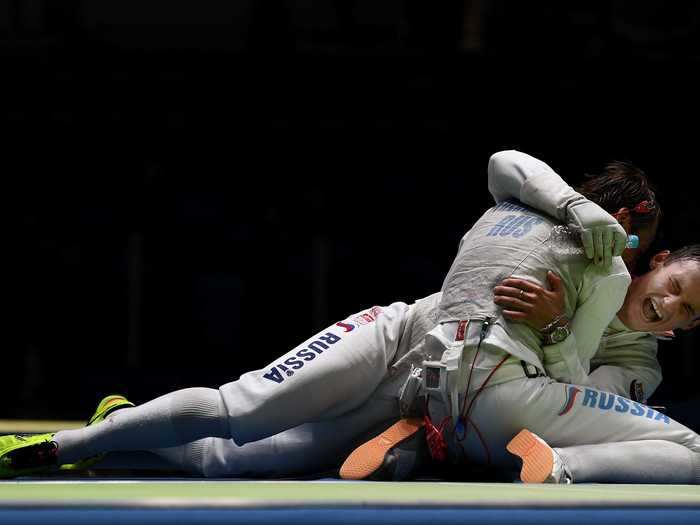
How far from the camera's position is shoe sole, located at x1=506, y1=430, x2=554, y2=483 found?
5.36ft

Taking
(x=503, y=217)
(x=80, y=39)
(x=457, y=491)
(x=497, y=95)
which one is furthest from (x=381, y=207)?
(x=457, y=491)

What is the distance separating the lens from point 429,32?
559 cm

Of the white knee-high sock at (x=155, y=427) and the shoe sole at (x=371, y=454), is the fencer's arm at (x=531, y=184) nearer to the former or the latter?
the shoe sole at (x=371, y=454)

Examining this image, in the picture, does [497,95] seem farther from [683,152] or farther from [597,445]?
[597,445]

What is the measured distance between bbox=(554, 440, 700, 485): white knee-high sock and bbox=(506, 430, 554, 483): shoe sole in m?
0.04

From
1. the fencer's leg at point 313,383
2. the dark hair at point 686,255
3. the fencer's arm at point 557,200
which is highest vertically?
the fencer's arm at point 557,200

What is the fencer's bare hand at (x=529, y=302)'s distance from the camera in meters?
1.79

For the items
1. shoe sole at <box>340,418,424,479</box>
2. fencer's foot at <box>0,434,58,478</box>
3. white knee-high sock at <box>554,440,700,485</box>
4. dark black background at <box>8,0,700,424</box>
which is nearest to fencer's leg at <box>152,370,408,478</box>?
shoe sole at <box>340,418,424,479</box>

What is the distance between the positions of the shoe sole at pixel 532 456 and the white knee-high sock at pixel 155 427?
1.74 feet

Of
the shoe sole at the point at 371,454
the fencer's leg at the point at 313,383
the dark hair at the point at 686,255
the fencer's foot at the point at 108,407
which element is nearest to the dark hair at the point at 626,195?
the dark hair at the point at 686,255

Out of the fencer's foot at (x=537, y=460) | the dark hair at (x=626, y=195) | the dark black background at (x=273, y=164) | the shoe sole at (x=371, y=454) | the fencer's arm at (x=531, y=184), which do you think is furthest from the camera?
the dark black background at (x=273, y=164)

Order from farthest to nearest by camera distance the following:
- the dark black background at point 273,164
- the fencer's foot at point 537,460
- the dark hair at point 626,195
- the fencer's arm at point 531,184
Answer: the dark black background at point 273,164
the dark hair at point 626,195
the fencer's arm at point 531,184
the fencer's foot at point 537,460

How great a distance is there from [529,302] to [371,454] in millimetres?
390

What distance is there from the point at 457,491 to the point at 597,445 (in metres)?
0.53
